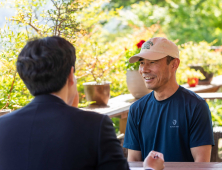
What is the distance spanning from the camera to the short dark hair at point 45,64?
1024mm

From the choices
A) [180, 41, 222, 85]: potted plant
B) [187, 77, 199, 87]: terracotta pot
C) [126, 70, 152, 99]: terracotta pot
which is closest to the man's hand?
[126, 70, 152, 99]: terracotta pot

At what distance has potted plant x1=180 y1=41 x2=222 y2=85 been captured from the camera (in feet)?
13.9

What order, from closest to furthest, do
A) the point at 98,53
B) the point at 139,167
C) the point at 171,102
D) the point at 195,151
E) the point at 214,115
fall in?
the point at 139,167 → the point at 195,151 → the point at 171,102 → the point at 98,53 → the point at 214,115

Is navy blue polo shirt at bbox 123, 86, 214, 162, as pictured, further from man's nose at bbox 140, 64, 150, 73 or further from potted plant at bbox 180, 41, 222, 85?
potted plant at bbox 180, 41, 222, 85

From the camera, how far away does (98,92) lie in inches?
103

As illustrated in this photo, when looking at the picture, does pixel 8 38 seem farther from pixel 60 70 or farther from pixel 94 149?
pixel 94 149

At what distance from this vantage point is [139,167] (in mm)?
1481

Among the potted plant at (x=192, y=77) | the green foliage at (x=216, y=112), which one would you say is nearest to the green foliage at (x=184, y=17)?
the green foliage at (x=216, y=112)

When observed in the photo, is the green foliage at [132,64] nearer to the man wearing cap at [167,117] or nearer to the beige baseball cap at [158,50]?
the man wearing cap at [167,117]

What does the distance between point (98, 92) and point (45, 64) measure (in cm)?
161

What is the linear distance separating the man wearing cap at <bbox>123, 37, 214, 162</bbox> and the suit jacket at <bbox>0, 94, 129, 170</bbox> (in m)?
0.91

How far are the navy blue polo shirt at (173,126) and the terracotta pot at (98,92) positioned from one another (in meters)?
0.65

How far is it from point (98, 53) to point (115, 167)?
241 cm

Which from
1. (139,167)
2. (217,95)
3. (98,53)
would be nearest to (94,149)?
(139,167)
